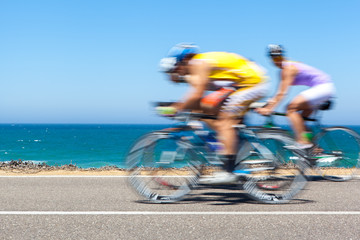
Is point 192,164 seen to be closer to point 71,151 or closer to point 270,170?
point 270,170

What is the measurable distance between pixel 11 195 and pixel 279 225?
10.8ft

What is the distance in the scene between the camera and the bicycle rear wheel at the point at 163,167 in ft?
16.0

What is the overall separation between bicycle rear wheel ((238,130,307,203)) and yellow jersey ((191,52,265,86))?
620 mm

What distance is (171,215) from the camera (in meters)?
4.39

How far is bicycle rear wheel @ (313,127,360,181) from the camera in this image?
21.8 ft

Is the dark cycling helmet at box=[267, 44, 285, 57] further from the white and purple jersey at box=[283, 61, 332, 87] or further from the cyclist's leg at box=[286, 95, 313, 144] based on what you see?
the cyclist's leg at box=[286, 95, 313, 144]

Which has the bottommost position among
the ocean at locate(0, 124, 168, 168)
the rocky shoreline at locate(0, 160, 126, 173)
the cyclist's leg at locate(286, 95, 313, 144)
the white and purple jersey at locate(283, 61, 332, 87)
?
the ocean at locate(0, 124, 168, 168)

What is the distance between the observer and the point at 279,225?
13.3 ft

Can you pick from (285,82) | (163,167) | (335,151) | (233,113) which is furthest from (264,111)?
(335,151)

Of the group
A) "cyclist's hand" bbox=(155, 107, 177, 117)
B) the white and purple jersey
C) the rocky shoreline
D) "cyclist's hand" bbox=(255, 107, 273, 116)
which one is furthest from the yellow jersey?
the rocky shoreline

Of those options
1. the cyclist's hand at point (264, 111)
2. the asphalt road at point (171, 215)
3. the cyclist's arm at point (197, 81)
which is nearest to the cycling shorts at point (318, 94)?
the cyclist's hand at point (264, 111)

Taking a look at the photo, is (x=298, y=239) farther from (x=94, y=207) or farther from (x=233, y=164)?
(x=94, y=207)

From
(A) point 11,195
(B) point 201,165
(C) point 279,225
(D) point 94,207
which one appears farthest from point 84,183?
(C) point 279,225

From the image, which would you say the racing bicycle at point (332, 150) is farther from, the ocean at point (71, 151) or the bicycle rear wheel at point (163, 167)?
the ocean at point (71, 151)
